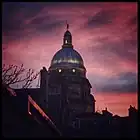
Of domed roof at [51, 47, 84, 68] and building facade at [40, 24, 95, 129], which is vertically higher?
domed roof at [51, 47, 84, 68]

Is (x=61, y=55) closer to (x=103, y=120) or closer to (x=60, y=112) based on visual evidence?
(x=103, y=120)

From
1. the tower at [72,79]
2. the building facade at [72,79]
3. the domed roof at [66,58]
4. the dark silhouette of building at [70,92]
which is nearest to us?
the dark silhouette of building at [70,92]

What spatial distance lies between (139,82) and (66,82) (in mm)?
46298

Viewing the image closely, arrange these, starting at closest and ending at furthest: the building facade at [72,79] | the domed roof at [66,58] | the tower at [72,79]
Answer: the building facade at [72,79], the tower at [72,79], the domed roof at [66,58]

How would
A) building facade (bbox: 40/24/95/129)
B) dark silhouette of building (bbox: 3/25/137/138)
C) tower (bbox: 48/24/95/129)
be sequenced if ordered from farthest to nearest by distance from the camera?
1. tower (bbox: 48/24/95/129)
2. building facade (bbox: 40/24/95/129)
3. dark silhouette of building (bbox: 3/25/137/138)

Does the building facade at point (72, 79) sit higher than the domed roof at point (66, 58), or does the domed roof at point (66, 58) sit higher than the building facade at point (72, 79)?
the domed roof at point (66, 58)

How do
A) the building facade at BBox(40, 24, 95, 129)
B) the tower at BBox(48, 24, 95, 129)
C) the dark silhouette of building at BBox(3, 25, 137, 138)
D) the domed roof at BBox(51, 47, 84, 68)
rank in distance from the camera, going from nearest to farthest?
the dark silhouette of building at BBox(3, 25, 137, 138) < the building facade at BBox(40, 24, 95, 129) < the tower at BBox(48, 24, 95, 129) < the domed roof at BBox(51, 47, 84, 68)

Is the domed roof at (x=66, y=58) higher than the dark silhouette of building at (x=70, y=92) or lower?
higher

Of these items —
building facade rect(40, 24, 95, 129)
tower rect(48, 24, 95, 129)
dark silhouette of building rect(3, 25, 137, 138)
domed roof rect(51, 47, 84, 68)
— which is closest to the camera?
dark silhouette of building rect(3, 25, 137, 138)

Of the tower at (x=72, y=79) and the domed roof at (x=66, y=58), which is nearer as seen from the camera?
the tower at (x=72, y=79)

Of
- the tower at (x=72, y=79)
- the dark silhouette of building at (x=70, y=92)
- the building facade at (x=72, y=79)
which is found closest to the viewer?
the dark silhouette of building at (x=70, y=92)

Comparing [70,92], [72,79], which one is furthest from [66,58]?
[70,92]

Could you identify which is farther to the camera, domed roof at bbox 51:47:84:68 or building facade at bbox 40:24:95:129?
domed roof at bbox 51:47:84:68

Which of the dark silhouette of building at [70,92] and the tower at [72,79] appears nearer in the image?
the dark silhouette of building at [70,92]
